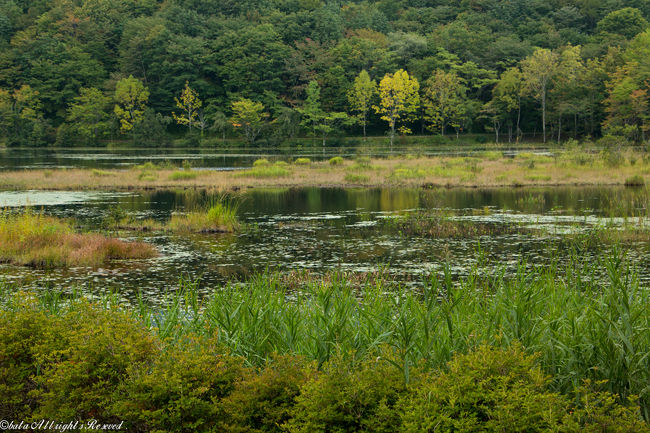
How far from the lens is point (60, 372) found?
5137 millimetres

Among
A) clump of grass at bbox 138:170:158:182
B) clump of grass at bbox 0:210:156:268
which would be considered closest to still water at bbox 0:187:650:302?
clump of grass at bbox 0:210:156:268

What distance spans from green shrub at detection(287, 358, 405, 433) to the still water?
216 centimetres

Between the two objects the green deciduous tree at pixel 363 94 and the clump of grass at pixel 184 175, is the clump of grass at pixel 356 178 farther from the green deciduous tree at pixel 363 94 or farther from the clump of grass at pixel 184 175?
the green deciduous tree at pixel 363 94

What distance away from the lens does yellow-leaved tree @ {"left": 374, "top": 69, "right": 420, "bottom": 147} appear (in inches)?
3413

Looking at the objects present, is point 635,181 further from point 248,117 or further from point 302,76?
point 302,76

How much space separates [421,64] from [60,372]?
309ft

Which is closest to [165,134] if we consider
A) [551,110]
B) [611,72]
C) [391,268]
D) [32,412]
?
[551,110]

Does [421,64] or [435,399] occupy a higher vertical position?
[421,64]

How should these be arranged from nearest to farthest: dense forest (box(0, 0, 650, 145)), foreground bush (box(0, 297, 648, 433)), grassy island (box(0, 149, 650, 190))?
foreground bush (box(0, 297, 648, 433)) < grassy island (box(0, 149, 650, 190)) < dense forest (box(0, 0, 650, 145))

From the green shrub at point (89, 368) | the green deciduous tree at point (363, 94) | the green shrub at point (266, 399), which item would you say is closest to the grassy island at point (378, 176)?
the green shrub at point (89, 368)

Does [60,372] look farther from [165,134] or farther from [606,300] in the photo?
[165,134]

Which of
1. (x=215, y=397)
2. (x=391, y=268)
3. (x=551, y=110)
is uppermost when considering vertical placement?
(x=551, y=110)

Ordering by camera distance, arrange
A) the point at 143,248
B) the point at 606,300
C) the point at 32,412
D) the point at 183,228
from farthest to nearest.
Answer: the point at 183,228 → the point at 143,248 → the point at 606,300 → the point at 32,412

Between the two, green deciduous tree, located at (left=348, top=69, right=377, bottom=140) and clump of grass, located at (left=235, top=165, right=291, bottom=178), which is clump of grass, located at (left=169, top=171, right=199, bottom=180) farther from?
green deciduous tree, located at (left=348, top=69, right=377, bottom=140)
